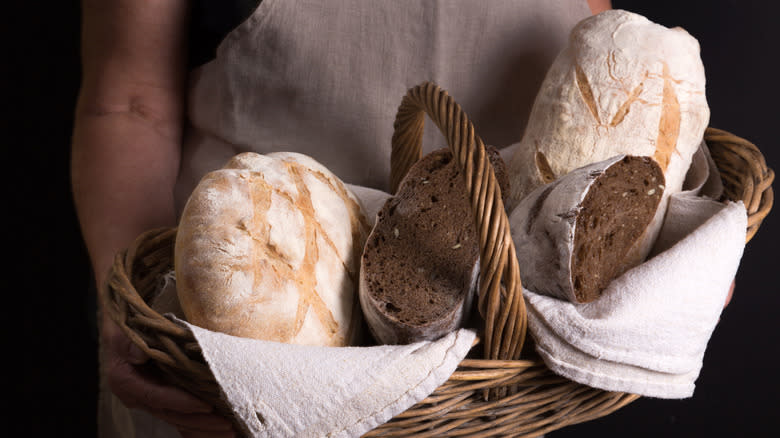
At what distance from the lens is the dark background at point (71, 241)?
1.44 m

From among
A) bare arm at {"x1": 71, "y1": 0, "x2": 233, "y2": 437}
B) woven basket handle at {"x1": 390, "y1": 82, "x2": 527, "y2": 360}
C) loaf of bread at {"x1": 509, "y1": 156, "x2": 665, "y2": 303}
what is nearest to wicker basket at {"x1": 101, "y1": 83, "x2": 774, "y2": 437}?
woven basket handle at {"x1": 390, "y1": 82, "x2": 527, "y2": 360}

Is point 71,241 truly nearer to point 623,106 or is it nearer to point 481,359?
point 481,359

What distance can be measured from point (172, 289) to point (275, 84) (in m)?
0.45

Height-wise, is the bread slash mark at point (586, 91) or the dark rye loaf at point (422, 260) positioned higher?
the bread slash mark at point (586, 91)

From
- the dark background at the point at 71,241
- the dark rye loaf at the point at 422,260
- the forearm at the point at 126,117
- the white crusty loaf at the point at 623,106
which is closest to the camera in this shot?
the dark rye loaf at the point at 422,260

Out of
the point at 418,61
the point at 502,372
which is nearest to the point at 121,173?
the point at 418,61

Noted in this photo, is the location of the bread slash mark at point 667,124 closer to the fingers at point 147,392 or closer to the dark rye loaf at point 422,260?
the dark rye loaf at point 422,260

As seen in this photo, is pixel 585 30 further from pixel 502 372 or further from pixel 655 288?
pixel 502 372

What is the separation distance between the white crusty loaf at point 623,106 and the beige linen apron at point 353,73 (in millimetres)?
187

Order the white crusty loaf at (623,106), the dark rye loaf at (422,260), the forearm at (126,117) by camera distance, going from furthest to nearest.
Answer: the forearm at (126,117)
the white crusty loaf at (623,106)
the dark rye loaf at (422,260)

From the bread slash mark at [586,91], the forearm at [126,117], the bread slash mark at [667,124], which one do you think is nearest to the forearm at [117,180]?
the forearm at [126,117]

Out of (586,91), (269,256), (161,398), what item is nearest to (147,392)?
(161,398)

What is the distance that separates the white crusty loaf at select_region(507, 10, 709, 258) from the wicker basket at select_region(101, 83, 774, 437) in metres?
0.27

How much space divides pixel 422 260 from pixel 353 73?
1.51 ft
